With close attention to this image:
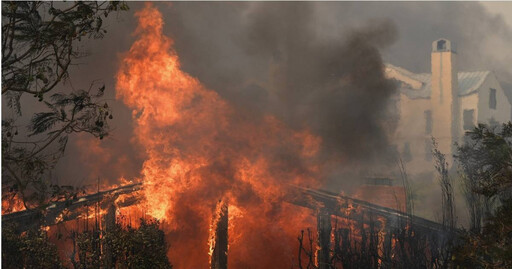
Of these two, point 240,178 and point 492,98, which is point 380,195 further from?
point 492,98

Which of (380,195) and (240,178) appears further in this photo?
(380,195)

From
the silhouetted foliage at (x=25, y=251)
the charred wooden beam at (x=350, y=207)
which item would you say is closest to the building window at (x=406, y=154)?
the charred wooden beam at (x=350, y=207)

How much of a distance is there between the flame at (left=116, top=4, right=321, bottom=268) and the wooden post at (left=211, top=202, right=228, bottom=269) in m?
0.61

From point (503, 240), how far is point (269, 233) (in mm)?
15691

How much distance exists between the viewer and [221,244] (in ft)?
77.7

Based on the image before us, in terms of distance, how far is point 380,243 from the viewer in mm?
22844

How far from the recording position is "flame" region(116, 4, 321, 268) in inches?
982

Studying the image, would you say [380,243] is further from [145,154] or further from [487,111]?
[487,111]

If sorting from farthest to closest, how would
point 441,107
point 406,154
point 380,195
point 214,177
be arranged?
point 441,107 < point 406,154 < point 380,195 < point 214,177

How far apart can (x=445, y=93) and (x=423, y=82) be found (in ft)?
7.18

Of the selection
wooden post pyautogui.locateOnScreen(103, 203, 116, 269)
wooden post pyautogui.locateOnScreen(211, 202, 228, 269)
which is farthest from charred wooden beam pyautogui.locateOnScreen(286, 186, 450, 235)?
wooden post pyautogui.locateOnScreen(103, 203, 116, 269)

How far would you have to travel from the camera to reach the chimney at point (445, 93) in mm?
39688

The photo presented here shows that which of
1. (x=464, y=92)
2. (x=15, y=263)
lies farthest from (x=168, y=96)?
(x=464, y=92)

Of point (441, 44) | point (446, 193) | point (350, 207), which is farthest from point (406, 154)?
point (350, 207)
